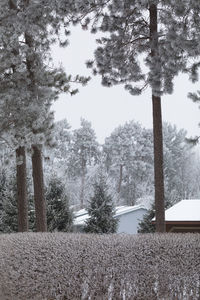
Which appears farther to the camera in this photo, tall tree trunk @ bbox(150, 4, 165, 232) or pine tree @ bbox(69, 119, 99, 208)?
pine tree @ bbox(69, 119, 99, 208)

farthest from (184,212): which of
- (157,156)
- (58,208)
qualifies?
(157,156)

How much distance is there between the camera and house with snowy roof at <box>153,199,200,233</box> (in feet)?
52.4

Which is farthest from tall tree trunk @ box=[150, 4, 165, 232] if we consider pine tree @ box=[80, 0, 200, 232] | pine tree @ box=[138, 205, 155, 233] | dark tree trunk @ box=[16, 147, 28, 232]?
pine tree @ box=[138, 205, 155, 233]

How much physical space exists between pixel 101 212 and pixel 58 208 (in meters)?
2.65

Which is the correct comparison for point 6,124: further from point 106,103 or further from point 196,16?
point 106,103

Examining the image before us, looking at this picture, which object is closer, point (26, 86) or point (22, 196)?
point (26, 86)

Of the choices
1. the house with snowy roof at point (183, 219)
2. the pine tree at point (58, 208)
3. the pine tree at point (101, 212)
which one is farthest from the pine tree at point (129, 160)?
the house with snowy roof at point (183, 219)

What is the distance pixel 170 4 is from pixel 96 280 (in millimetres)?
6505

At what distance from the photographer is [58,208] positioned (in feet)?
66.5

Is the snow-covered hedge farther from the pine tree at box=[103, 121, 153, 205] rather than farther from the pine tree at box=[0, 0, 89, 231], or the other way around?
the pine tree at box=[103, 121, 153, 205]

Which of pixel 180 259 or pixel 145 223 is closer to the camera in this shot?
pixel 180 259

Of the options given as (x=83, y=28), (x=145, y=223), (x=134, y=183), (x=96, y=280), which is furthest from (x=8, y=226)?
(x=134, y=183)

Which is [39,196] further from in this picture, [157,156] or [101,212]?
[101,212]

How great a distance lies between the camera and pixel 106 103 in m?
88.6
